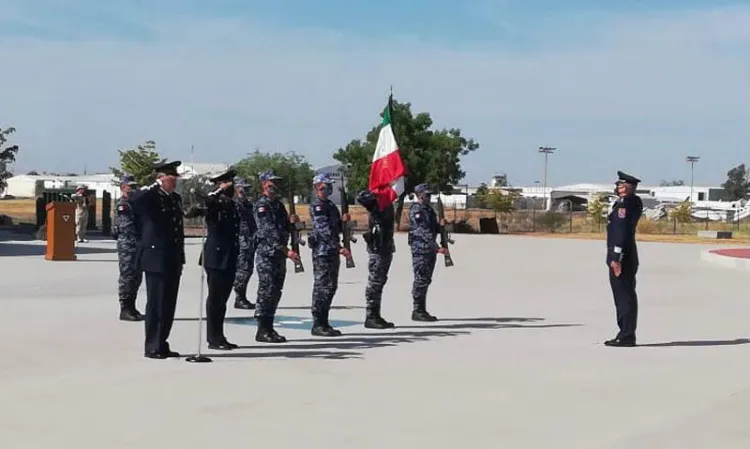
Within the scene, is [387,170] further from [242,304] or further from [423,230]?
[242,304]

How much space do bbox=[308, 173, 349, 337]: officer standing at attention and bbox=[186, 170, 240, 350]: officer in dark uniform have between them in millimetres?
→ 1025

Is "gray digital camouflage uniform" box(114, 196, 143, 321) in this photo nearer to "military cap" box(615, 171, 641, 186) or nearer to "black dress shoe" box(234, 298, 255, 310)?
"black dress shoe" box(234, 298, 255, 310)

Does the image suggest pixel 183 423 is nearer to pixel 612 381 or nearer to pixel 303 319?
pixel 612 381

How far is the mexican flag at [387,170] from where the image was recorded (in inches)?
495

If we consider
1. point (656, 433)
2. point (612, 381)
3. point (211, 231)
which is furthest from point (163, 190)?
point (656, 433)

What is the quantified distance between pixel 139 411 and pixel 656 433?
3486 mm

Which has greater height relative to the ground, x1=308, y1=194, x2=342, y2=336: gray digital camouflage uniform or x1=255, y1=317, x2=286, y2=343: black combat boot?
x1=308, y1=194, x2=342, y2=336: gray digital camouflage uniform

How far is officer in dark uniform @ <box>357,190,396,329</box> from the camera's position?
39.9 feet

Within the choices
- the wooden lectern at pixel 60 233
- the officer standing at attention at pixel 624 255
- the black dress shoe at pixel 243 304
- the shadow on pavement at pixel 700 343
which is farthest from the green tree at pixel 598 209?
the officer standing at attention at pixel 624 255

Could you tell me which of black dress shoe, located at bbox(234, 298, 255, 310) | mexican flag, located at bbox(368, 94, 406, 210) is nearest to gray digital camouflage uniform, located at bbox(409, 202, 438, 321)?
mexican flag, located at bbox(368, 94, 406, 210)

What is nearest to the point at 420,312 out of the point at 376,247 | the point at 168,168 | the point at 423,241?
the point at 423,241

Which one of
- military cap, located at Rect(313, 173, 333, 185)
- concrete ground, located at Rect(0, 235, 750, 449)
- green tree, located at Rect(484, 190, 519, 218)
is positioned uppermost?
green tree, located at Rect(484, 190, 519, 218)

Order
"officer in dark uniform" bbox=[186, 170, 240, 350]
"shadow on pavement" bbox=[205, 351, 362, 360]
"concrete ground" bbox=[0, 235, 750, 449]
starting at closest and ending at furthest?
"concrete ground" bbox=[0, 235, 750, 449] → "shadow on pavement" bbox=[205, 351, 362, 360] → "officer in dark uniform" bbox=[186, 170, 240, 350]

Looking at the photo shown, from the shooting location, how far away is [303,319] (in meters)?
13.1
